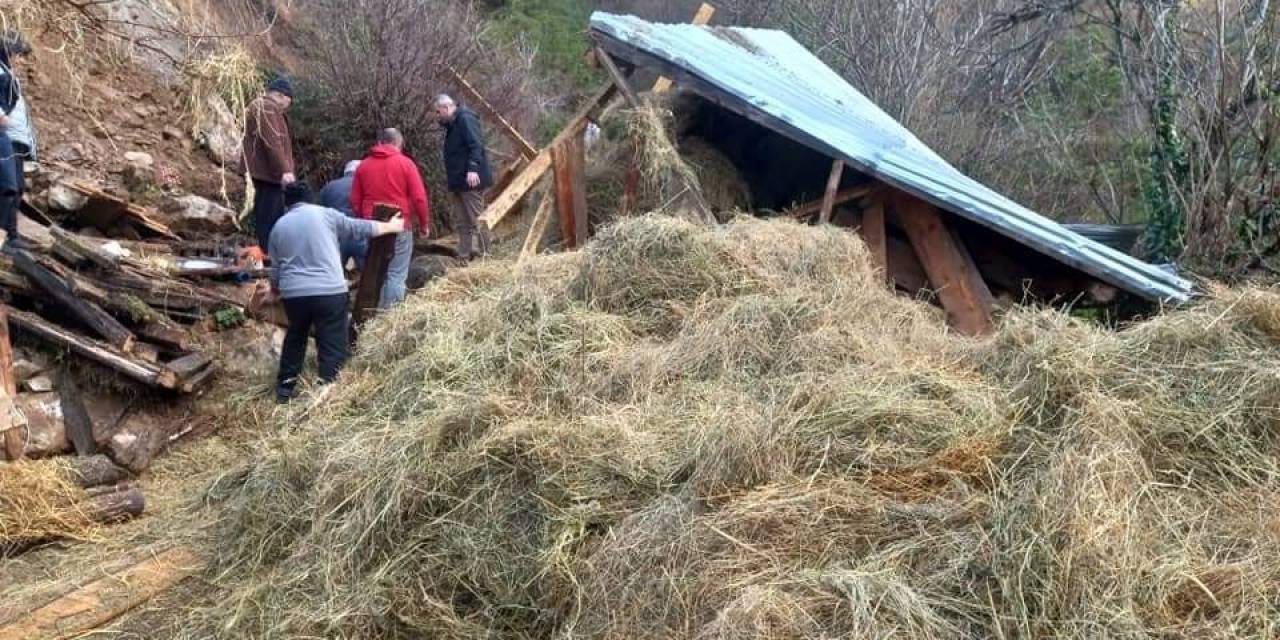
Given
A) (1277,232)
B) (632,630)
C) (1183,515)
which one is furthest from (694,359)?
(1277,232)

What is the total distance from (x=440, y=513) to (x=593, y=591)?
896 mm

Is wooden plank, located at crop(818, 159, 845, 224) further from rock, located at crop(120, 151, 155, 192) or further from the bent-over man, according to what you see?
rock, located at crop(120, 151, 155, 192)

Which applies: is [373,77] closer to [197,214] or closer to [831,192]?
[197,214]

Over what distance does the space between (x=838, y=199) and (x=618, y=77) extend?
2.00m

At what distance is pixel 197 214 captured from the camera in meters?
9.37

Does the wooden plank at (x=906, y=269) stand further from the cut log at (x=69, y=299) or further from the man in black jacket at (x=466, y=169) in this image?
the cut log at (x=69, y=299)

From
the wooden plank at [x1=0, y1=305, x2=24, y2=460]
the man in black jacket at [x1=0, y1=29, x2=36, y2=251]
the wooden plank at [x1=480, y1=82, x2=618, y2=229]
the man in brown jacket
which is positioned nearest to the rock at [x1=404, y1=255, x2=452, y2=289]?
the wooden plank at [x1=480, y1=82, x2=618, y2=229]

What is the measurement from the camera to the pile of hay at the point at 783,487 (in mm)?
2885

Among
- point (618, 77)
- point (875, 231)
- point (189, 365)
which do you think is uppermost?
point (618, 77)

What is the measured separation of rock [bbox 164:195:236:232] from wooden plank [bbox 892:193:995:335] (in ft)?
22.0

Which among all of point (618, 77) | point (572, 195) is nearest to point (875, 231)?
point (618, 77)

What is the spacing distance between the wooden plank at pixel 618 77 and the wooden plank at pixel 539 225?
1.13 metres

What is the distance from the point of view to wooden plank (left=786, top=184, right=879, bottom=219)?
23.4 ft

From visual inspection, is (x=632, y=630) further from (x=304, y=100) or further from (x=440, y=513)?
(x=304, y=100)
